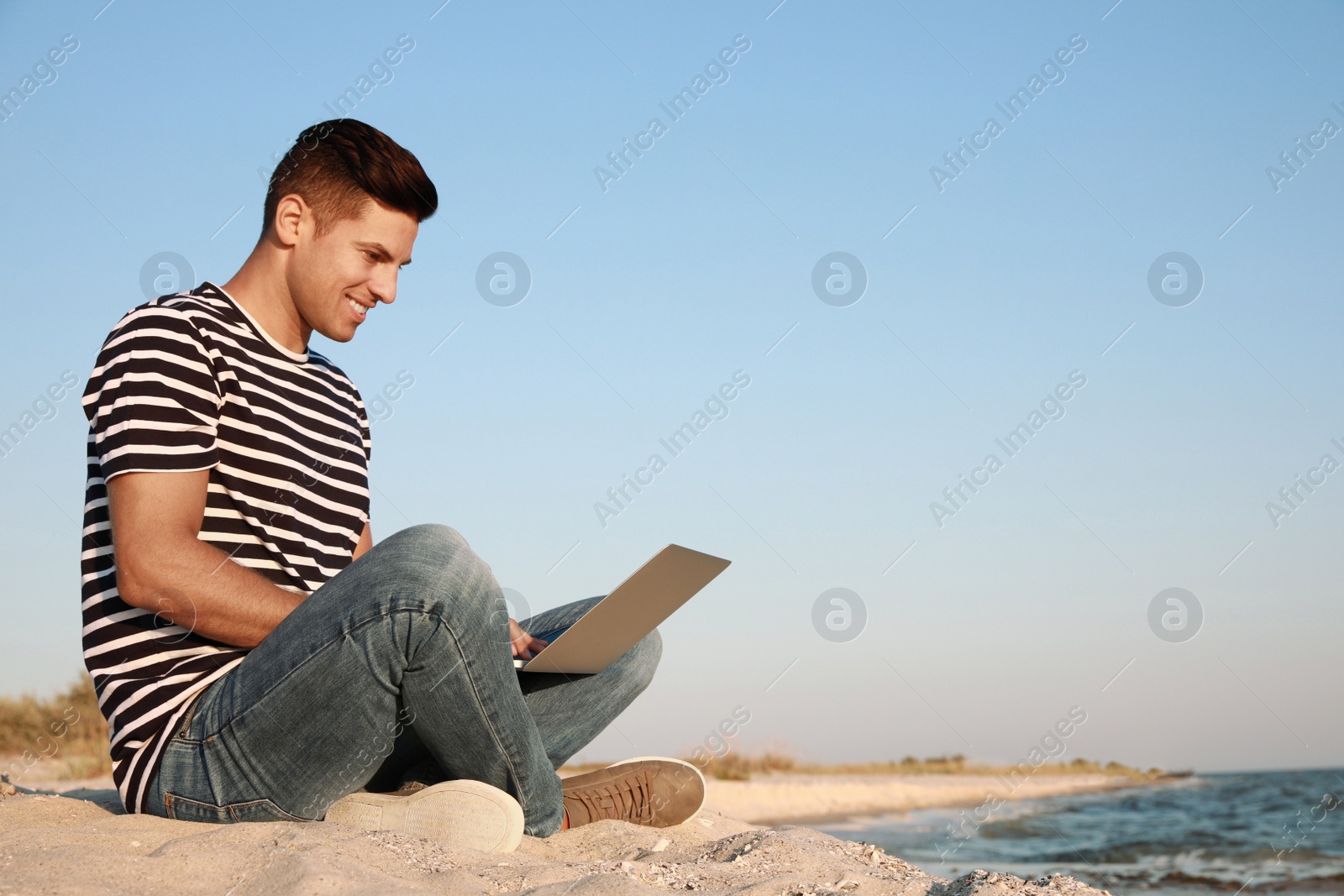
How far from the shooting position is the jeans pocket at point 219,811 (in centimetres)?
182

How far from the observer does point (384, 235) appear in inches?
88.0

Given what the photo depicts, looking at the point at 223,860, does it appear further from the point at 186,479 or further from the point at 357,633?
the point at 186,479

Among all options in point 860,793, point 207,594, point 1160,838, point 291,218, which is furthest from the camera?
point 860,793

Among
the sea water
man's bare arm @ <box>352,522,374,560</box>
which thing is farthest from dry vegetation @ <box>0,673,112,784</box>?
the sea water

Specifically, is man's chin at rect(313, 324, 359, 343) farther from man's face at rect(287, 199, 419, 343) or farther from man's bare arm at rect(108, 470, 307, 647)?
man's bare arm at rect(108, 470, 307, 647)

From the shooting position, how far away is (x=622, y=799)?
8.15ft

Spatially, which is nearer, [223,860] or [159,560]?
[223,860]

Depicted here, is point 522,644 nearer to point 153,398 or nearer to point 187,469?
point 187,469

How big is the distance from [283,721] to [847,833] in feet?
11.5

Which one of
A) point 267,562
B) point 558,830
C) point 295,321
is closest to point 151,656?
point 267,562

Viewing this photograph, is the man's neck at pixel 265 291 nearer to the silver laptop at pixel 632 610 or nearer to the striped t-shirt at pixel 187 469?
the striped t-shirt at pixel 187 469

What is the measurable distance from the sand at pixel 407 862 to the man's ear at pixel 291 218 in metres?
1.31

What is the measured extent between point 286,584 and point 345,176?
980mm

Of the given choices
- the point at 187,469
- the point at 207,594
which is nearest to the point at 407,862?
the point at 207,594
